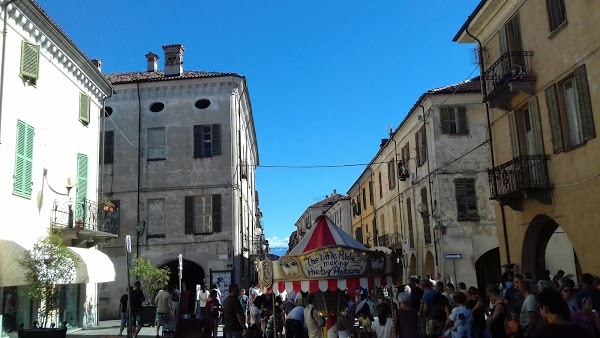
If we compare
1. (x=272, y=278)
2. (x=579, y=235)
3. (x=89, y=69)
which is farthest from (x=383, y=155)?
(x=272, y=278)

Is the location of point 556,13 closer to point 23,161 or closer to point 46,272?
point 46,272

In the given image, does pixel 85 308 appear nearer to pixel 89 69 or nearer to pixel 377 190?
pixel 89 69

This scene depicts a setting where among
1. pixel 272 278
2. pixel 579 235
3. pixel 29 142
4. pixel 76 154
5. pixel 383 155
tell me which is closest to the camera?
pixel 272 278

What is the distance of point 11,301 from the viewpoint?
14727 mm

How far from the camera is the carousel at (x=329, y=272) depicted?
387 inches

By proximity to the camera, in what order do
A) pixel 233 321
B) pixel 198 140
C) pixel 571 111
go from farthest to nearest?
pixel 198 140
pixel 571 111
pixel 233 321

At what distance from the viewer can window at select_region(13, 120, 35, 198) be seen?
593 inches

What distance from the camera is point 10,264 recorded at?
13.8 m

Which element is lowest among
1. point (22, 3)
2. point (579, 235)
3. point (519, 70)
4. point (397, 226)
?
point (579, 235)

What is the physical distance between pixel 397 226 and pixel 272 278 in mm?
24071

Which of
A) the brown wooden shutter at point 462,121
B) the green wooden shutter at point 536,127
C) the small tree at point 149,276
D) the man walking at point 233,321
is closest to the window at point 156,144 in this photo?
the small tree at point 149,276

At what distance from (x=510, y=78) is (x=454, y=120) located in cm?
1113

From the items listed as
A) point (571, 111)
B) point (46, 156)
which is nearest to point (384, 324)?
point (571, 111)

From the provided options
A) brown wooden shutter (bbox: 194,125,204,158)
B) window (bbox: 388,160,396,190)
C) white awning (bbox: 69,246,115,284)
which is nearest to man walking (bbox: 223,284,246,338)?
white awning (bbox: 69,246,115,284)
